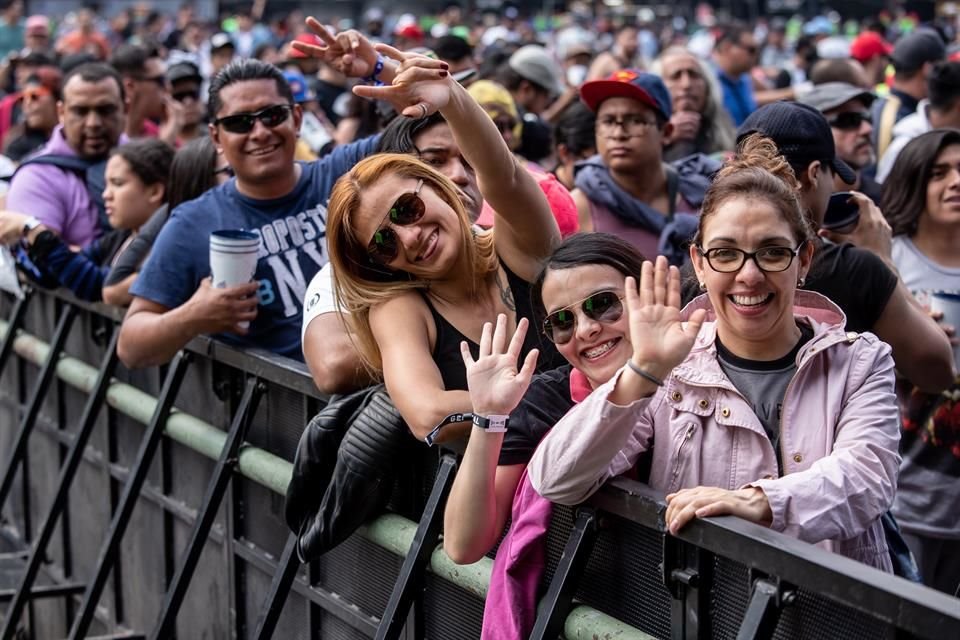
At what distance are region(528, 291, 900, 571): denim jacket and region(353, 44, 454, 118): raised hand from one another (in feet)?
3.51

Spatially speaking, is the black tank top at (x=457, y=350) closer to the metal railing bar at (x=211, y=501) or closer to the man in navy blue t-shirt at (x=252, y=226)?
the metal railing bar at (x=211, y=501)

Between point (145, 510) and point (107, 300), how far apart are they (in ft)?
2.80

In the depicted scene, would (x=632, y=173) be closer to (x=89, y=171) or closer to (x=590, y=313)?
(x=590, y=313)

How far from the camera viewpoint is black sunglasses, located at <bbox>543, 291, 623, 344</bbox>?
327 centimetres

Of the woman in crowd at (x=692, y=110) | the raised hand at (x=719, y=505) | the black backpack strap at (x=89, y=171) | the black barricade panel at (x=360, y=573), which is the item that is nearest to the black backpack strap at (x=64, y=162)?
the black backpack strap at (x=89, y=171)

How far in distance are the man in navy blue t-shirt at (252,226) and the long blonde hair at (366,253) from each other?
1.27 meters

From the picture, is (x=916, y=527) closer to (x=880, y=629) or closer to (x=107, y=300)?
(x=880, y=629)

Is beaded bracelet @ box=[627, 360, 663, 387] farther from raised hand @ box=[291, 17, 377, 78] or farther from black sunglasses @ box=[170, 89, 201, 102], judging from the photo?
black sunglasses @ box=[170, 89, 201, 102]

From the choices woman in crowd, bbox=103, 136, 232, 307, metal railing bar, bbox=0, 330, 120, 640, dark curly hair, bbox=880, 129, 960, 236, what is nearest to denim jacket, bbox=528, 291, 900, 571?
dark curly hair, bbox=880, 129, 960, 236

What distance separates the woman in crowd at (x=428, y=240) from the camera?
12.5 feet

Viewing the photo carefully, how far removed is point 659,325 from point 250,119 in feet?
9.42

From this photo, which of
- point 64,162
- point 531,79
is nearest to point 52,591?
point 64,162

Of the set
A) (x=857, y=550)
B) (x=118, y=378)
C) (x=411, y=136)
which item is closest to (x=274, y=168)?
(x=411, y=136)

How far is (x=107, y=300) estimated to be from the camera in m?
5.99
